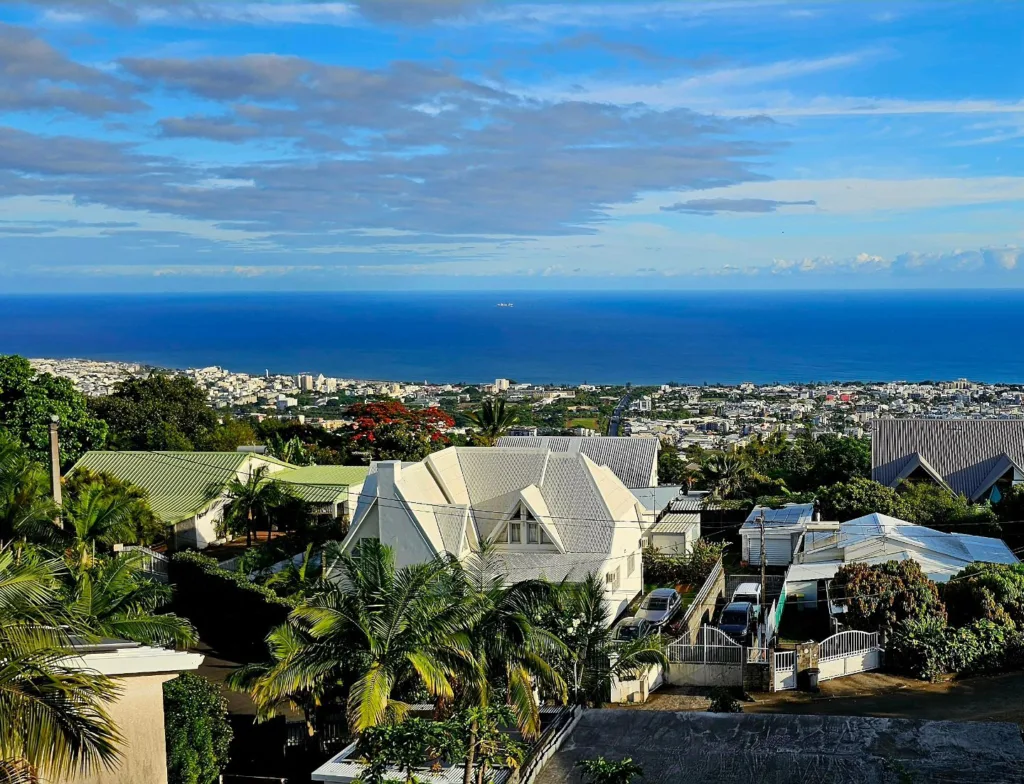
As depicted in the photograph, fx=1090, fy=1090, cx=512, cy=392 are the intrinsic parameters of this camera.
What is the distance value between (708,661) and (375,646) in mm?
8984

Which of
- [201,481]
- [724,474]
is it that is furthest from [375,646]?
[724,474]

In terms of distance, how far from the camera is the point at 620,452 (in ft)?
127

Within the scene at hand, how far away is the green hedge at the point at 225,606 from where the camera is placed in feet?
77.6

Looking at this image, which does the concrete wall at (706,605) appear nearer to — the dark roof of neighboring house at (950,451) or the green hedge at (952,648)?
the green hedge at (952,648)

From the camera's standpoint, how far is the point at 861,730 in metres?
13.9

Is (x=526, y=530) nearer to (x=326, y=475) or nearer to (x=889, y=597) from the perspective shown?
(x=889, y=597)

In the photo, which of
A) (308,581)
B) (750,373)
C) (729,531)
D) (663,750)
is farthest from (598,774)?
(750,373)

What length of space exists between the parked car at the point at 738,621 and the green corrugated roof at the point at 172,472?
1634cm

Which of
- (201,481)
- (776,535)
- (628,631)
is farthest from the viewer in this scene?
(201,481)

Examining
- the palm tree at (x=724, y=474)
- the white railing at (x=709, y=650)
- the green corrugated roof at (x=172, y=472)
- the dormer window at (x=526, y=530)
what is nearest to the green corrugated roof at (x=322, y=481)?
the green corrugated roof at (x=172, y=472)

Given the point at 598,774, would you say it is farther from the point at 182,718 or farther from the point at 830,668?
the point at 830,668

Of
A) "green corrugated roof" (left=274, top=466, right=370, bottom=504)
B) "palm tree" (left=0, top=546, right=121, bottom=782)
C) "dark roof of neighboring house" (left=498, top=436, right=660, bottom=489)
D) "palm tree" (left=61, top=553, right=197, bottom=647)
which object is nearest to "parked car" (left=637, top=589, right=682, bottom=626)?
"dark roof of neighboring house" (left=498, top=436, right=660, bottom=489)

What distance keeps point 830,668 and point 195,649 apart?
A: 13364 mm

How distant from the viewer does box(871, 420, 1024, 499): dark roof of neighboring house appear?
122 ft
